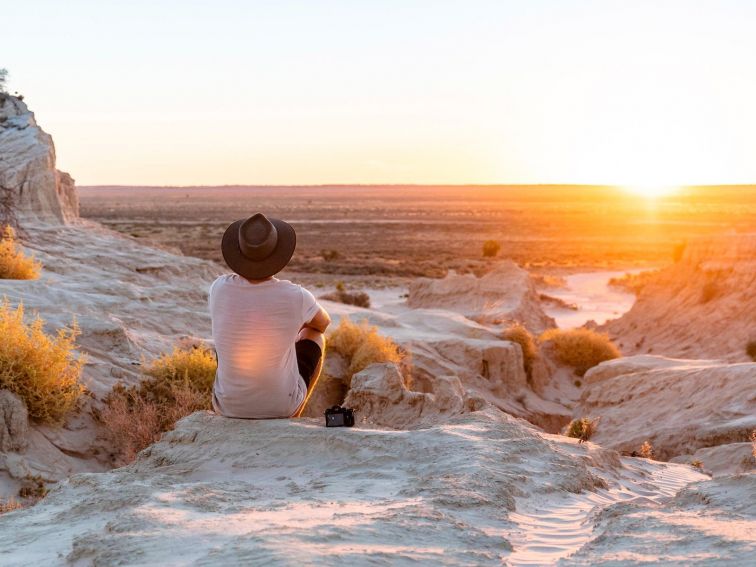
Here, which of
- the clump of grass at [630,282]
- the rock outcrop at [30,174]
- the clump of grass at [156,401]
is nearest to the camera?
the clump of grass at [156,401]

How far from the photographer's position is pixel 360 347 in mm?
11492

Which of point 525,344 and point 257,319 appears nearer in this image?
point 257,319

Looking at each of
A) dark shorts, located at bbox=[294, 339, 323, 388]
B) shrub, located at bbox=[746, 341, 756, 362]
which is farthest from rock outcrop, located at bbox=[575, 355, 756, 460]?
dark shorts, located at bbox=[294, 339, 323, 388]

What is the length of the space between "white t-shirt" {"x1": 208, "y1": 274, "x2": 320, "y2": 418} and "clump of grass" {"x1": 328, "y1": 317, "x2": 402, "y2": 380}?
5.25 m

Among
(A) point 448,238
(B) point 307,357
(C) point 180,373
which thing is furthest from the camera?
(A) point 448,238

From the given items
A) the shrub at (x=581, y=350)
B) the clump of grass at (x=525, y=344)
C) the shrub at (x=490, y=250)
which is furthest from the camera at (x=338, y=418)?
the shrub at (x=490, y=250)

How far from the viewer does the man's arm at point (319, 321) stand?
6031 millimetres

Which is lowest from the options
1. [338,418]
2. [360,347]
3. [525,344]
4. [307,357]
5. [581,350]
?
[581,350]

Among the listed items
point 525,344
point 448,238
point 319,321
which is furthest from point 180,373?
point 448,238

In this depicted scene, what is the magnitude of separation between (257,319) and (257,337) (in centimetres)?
12

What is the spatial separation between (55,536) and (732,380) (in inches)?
336

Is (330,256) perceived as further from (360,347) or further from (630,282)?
(360,347)

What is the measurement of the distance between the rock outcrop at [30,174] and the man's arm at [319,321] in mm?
12376

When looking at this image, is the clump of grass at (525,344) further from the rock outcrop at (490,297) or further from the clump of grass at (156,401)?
the clump of grass at (156,401)
